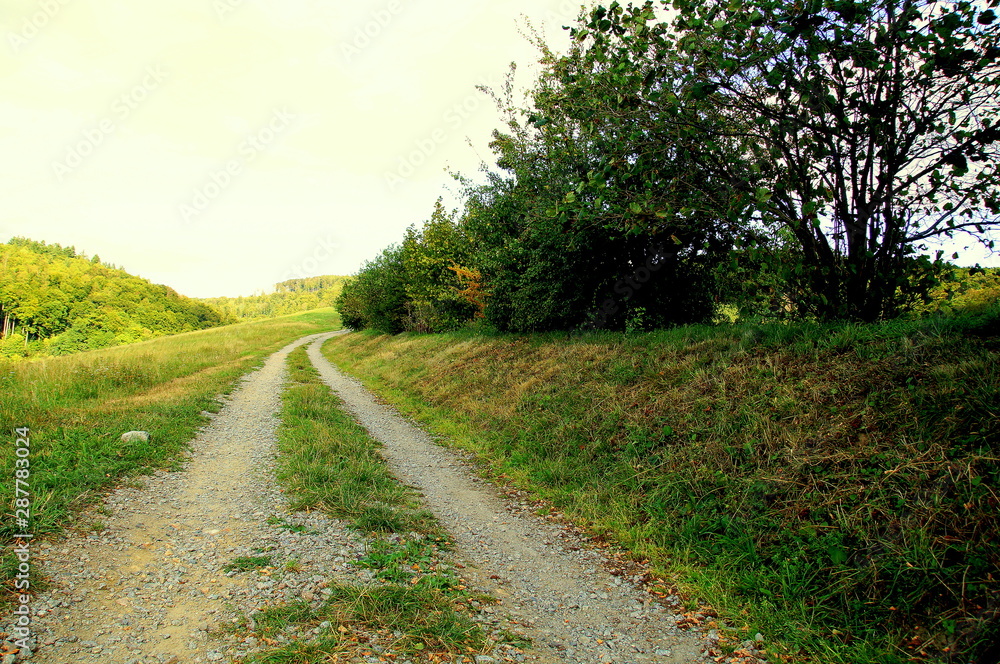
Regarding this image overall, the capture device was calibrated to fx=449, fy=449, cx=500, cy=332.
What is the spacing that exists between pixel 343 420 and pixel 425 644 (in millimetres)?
8344

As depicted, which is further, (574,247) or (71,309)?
(71,309)

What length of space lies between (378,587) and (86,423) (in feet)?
25.8

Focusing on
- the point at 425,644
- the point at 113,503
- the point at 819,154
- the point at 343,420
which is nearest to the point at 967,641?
the point at 425,644

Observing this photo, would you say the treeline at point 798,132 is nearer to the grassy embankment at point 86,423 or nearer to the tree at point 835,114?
the tree at point 835,114

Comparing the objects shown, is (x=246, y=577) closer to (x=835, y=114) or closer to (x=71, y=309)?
(x=835, y=114)

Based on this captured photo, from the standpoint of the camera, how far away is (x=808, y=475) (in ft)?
16.3

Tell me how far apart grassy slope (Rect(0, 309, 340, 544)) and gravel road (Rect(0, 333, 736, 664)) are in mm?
448

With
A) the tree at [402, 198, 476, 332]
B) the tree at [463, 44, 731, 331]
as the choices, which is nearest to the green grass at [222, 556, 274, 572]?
the tree at [463, 44, 731, 331]

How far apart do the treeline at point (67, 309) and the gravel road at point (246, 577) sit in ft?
233

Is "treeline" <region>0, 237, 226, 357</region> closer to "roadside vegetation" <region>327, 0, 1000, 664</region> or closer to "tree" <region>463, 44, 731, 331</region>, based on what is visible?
"tree" <region>463, 44, 731, 331</region>

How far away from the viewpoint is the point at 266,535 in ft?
16.3

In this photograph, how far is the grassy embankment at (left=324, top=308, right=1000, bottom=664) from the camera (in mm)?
3582

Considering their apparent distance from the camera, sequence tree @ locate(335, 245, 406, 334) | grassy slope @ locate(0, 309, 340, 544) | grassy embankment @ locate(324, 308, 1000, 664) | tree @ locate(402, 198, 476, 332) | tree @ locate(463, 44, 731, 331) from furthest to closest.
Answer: tree @ locate(335, 245, 406, 334) < tree @ locate(402, 198, 476, 332) < tree @ locate(463, 44, 731, 331) < grassy slope @ locate(0, 309, 340, 544) < grassy embankment @ locate(324, 308, 1000, 664)

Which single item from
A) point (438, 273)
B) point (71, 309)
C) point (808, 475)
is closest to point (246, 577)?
point (808, 475)
